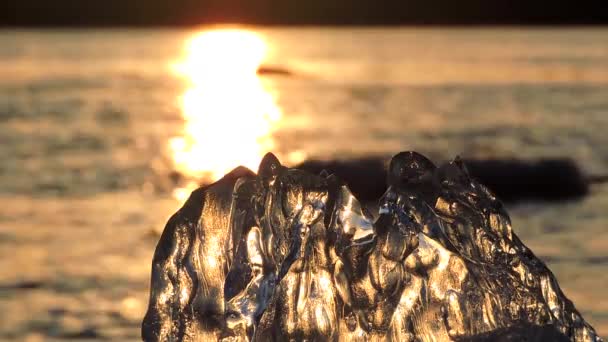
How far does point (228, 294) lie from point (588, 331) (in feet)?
4.52

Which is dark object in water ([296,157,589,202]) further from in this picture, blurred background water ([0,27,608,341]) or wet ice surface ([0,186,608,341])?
wet ice surface ([0,186,608,341])

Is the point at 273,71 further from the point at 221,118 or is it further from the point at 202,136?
the point at 202,136

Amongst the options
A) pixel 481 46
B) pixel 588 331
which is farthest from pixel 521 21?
pixel 588 331

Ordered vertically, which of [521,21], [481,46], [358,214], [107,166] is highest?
[521,21]

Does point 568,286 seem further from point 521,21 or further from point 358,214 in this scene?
point 521,21

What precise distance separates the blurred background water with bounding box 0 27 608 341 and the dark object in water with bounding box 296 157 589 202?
0.41m

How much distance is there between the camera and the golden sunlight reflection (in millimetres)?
20516

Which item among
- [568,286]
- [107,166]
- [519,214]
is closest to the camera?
[568,286]

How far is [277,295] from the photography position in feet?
17.1

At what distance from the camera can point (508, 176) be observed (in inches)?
645

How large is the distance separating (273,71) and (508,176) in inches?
1702

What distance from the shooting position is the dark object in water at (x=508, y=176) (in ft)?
48.6

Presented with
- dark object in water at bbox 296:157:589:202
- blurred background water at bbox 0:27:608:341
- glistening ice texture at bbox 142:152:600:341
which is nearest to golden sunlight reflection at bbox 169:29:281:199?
blurred background water at bbox 0:27:608:341

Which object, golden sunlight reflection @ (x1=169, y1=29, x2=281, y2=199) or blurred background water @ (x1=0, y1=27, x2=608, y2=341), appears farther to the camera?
golden sunlight reflection @ (x1=169, y1=29, x2=281, y2=199)
